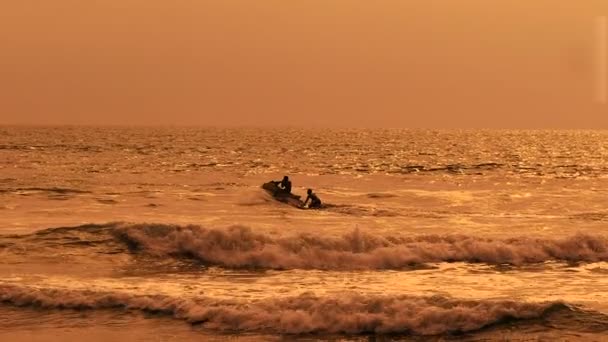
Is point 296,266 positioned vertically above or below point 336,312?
below

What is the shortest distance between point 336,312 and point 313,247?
23.7 ft

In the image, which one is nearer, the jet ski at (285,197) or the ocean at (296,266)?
the ocean at (296,266)

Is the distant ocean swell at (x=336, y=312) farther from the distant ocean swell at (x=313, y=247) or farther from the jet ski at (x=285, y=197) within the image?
the jet ski at (x=285, y=197)

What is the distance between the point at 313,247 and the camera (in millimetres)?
20750

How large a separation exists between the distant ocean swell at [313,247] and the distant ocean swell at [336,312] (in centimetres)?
531

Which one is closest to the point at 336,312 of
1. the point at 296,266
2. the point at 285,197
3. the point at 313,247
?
the point at 296,266

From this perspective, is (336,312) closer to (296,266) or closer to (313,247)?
(296,266)

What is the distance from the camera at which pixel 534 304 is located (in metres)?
14.1

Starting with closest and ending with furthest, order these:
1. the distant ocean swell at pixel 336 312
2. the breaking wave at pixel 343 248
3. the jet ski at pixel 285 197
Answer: the distant ocean swell at pixel 336 312 → the breaking wave at pixel 343 248 → the jet ski at pixel 285 197

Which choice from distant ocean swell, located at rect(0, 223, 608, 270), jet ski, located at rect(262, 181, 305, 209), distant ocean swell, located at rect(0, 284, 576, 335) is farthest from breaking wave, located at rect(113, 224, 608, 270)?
jet ski, located at rect(262, 181, 305, 209)

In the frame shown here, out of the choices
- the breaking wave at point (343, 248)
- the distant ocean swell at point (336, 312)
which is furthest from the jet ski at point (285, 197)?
the distant ocean swell at point (336, 312)

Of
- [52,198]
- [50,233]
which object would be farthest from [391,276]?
[52,198]

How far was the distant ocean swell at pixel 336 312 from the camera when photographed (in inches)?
523

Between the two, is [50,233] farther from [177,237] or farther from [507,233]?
[507,233]
